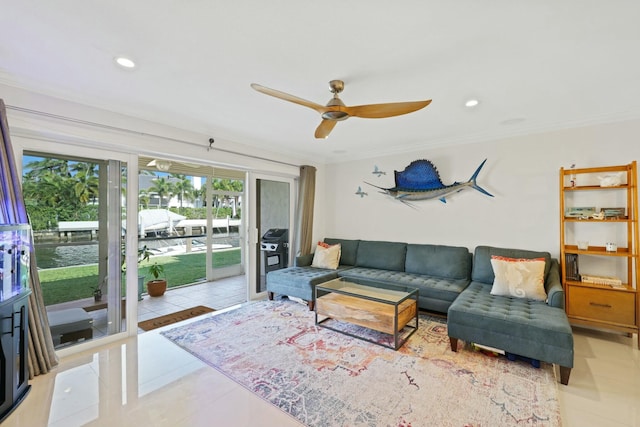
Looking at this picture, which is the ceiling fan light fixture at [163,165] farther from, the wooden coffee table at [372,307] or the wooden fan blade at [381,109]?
the wooden fan blade at [381,109]

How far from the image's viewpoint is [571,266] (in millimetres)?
3170

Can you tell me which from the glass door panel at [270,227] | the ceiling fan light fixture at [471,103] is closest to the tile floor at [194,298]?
the glass door panel at [270,227]

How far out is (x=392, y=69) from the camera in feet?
7.02

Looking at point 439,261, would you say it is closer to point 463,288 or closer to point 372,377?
point 463,288

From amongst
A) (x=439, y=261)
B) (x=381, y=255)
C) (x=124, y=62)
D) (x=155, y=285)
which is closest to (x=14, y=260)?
(x=124, y=62)

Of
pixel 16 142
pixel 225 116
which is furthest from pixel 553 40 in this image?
pixel 16 142

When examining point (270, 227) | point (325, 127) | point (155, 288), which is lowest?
point (155, 288)

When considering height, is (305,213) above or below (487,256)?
above

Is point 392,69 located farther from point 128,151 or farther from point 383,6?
point 128,151

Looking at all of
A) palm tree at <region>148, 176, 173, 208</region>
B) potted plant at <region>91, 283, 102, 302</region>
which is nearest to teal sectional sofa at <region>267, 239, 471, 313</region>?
Answer: potted plant at <region>91, 283, 102, 302</region>

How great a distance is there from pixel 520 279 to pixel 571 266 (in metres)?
0.74

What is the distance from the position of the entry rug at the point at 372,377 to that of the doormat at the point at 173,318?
1.19 feet

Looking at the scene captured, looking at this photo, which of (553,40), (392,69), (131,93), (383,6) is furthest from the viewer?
(131,93)

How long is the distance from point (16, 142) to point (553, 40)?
4119mm
